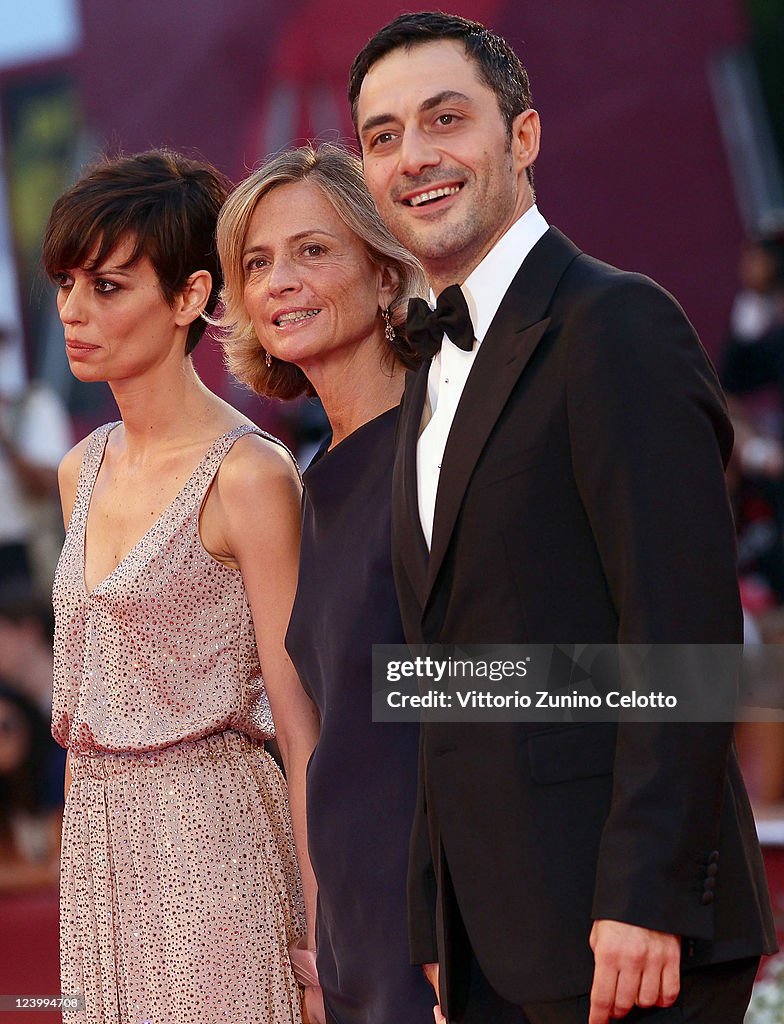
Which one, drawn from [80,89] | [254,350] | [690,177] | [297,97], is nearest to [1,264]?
[80,89]

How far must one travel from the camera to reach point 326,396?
6.97 feet

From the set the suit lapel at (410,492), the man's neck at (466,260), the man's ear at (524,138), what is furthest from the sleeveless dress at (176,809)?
the man's ear at (524,138)

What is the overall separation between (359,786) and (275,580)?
14.7 inches

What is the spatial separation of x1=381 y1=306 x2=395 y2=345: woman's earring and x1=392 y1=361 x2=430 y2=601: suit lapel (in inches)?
10.2

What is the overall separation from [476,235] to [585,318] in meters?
0.25

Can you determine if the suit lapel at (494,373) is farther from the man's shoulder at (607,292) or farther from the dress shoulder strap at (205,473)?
the dress shoulder strap at (205,473)

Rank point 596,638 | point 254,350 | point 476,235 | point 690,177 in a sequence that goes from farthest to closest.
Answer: point 690,177 → point 254,350 → point 476,235 → point 596,638

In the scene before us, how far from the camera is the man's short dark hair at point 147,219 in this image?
2.17 m

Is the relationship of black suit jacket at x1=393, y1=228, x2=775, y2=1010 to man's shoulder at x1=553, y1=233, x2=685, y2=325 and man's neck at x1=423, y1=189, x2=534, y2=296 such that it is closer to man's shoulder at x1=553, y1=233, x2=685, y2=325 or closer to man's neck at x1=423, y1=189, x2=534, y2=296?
man's shoulder at x1=553, y1=233, x2=685, y2=325

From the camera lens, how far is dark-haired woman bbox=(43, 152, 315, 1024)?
210 centimetres

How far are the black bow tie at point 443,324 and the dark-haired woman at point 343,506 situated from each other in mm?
291

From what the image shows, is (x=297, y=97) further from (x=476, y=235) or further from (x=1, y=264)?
(x=476, y=235)

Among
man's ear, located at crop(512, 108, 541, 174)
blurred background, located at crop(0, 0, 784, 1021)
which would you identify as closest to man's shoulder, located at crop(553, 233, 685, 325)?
man's ear, located at crop(512, 108, 541, 174)

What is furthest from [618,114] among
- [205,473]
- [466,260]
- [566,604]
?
[566,604]
